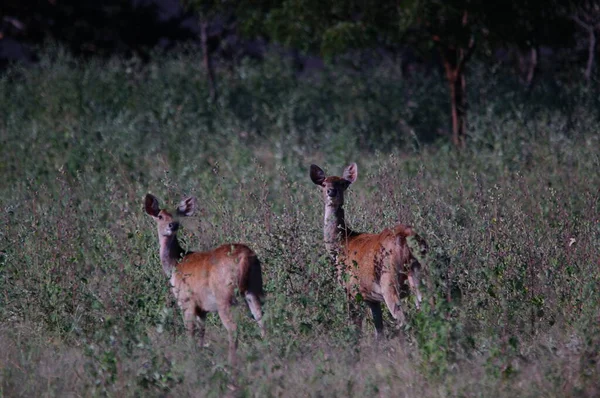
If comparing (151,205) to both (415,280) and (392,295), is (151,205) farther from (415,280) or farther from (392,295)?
(415,280)

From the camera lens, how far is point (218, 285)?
7.34 metres

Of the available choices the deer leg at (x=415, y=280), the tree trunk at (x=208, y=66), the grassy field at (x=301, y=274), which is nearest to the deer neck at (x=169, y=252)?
the grassy field at (x=301, y=274)

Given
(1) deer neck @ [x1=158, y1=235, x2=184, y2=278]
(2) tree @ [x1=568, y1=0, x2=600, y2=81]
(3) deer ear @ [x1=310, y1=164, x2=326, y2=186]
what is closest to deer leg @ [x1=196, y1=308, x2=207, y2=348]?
(1) deer neck @ [x1=158, y1=235, x2=184, y2=278]

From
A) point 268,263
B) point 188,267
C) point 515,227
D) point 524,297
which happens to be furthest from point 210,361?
point 515,227

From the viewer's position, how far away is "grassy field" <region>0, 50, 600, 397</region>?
6.62 meters

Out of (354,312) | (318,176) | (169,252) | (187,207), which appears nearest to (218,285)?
(169,252)

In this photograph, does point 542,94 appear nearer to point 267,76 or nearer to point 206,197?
point 267,76

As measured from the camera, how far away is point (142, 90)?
1958 cm

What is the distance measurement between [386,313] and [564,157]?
20.0 ft

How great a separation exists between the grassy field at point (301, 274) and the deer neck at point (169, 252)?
0.20 m

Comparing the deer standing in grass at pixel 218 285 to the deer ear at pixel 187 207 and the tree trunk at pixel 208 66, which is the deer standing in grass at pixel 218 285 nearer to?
the deer ear at pixel 187 207

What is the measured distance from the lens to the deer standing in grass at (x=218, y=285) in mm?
7250

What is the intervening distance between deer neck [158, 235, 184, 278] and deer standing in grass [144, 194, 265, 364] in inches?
12.9

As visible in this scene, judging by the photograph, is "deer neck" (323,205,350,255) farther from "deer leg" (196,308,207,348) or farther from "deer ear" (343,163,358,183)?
"deer leg" (196,308,207,348)
